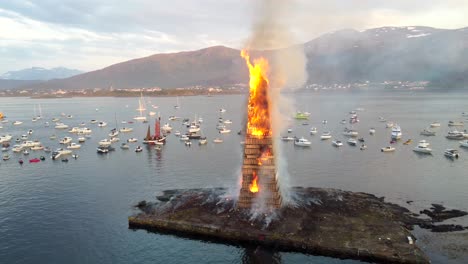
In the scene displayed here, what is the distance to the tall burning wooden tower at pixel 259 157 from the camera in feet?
181

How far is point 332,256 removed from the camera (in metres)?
45.6

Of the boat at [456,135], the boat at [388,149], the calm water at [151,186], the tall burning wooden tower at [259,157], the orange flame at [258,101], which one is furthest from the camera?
the boat at [456,135]

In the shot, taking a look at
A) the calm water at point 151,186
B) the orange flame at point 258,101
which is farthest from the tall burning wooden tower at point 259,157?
A: the calm water at point 151,186

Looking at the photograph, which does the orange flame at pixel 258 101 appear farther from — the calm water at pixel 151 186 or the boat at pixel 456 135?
the boat at pixel 456 135

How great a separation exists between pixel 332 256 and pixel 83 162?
8090 cm

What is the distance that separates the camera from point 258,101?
57.8 m

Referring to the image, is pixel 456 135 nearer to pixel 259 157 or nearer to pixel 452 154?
pixel 452 154

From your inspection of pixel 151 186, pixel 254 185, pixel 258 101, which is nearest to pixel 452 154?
pixel 258 101

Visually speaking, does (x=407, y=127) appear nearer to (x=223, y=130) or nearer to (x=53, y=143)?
(x=223, y=130)

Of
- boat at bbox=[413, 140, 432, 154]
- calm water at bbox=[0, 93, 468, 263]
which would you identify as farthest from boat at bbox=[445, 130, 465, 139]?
boat at bbox=[413, 140, 432, 154]

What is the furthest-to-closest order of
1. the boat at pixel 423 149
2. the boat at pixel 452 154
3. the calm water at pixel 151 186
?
1. the boat at pixel 423 149
2. the boat at pixel 452 154
3. the calm water at pixel 151 186

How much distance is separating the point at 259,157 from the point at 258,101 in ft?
28.8

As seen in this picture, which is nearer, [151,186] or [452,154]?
[151,186]

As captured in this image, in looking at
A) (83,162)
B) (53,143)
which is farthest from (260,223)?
(53,143)
